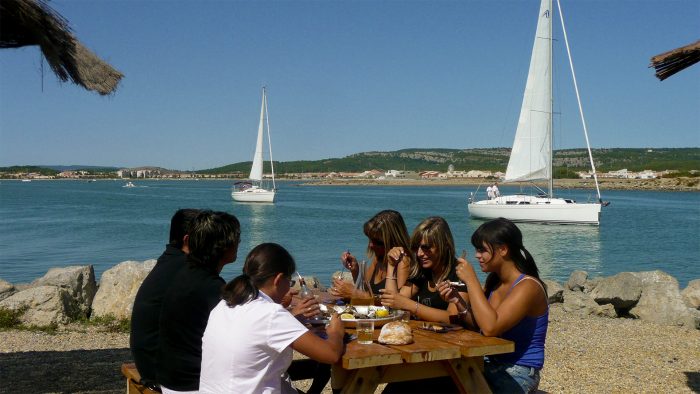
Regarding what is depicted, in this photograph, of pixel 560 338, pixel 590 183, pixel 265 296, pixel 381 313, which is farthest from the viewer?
pixel 590 183

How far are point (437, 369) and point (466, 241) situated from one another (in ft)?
86.4

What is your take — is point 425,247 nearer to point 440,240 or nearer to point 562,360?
point 440,240

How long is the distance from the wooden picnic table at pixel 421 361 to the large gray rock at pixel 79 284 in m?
5.89

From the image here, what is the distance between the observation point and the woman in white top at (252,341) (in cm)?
272

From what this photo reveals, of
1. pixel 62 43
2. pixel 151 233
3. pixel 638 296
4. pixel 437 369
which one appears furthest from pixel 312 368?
pixel 151 233

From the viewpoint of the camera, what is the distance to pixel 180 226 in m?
3.70

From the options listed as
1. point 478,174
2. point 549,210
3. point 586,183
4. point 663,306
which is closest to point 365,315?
point 663,306

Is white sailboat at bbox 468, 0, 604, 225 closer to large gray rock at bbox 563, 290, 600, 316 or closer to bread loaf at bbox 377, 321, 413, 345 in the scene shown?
large gray rock at bbox 563, 290, 600, 316

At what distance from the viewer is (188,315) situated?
3172mm

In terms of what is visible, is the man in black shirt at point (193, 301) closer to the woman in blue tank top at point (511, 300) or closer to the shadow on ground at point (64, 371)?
the woman in blue tank top at point (511, 300)

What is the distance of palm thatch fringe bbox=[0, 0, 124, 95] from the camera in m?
3.99

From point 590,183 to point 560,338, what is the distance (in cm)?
11634

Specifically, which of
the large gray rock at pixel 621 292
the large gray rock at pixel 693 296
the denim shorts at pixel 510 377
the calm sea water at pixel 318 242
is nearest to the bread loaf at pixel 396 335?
the denim shorts at pixel 510 377

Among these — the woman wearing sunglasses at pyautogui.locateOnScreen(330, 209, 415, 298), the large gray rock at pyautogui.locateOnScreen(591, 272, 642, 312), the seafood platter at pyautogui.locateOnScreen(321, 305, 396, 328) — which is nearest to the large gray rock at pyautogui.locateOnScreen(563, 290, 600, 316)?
the large gray rock at pyautogui.locateOnScreen(591, 272, 642, 312)
